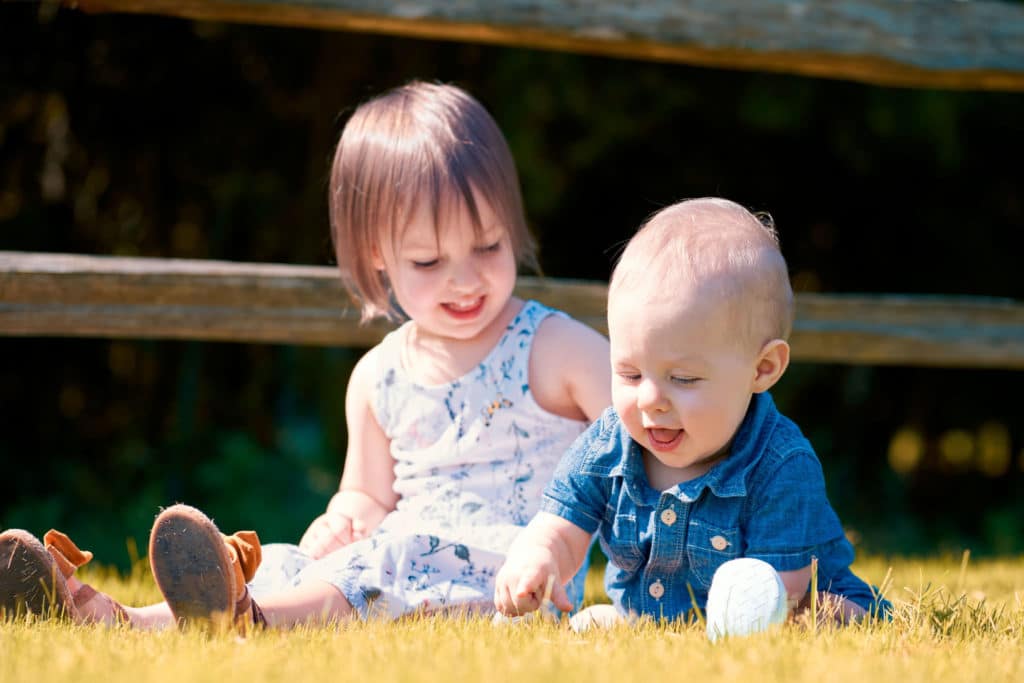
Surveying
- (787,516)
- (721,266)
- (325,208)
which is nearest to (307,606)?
(787,516)

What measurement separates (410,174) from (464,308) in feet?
1.14

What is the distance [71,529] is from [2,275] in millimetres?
1794

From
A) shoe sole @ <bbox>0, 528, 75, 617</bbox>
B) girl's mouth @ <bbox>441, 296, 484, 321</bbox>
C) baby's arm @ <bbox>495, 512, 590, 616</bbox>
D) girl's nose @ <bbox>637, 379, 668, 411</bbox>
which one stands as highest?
girl's mouth @ <bbox>441, 296, 484, 321</bbox>

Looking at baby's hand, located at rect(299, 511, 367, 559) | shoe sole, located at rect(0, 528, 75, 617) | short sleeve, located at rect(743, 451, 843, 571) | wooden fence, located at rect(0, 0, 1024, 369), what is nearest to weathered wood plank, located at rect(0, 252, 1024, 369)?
wooden fence, located at rect(0, 0, 1024, 369)

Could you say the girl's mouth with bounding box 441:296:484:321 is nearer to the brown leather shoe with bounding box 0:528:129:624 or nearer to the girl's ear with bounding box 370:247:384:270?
the girl's ear with bounding box 370:247:384:270

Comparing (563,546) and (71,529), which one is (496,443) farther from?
(71,529)

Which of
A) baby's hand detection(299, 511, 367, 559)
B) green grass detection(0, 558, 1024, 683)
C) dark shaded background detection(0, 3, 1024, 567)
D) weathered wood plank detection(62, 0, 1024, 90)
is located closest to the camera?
green grass detection(0, 558, 1024, 683)

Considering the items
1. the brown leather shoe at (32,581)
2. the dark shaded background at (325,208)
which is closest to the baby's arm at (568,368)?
the brown leather shoe at (32,581)

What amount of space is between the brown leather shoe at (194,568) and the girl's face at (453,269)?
873mm

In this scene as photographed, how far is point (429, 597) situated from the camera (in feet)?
8.61

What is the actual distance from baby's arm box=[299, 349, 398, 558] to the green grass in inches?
28.9

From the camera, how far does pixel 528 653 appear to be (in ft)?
6.30

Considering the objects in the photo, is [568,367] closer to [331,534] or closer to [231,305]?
[331,534]

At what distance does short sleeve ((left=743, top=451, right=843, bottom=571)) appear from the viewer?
229cm
